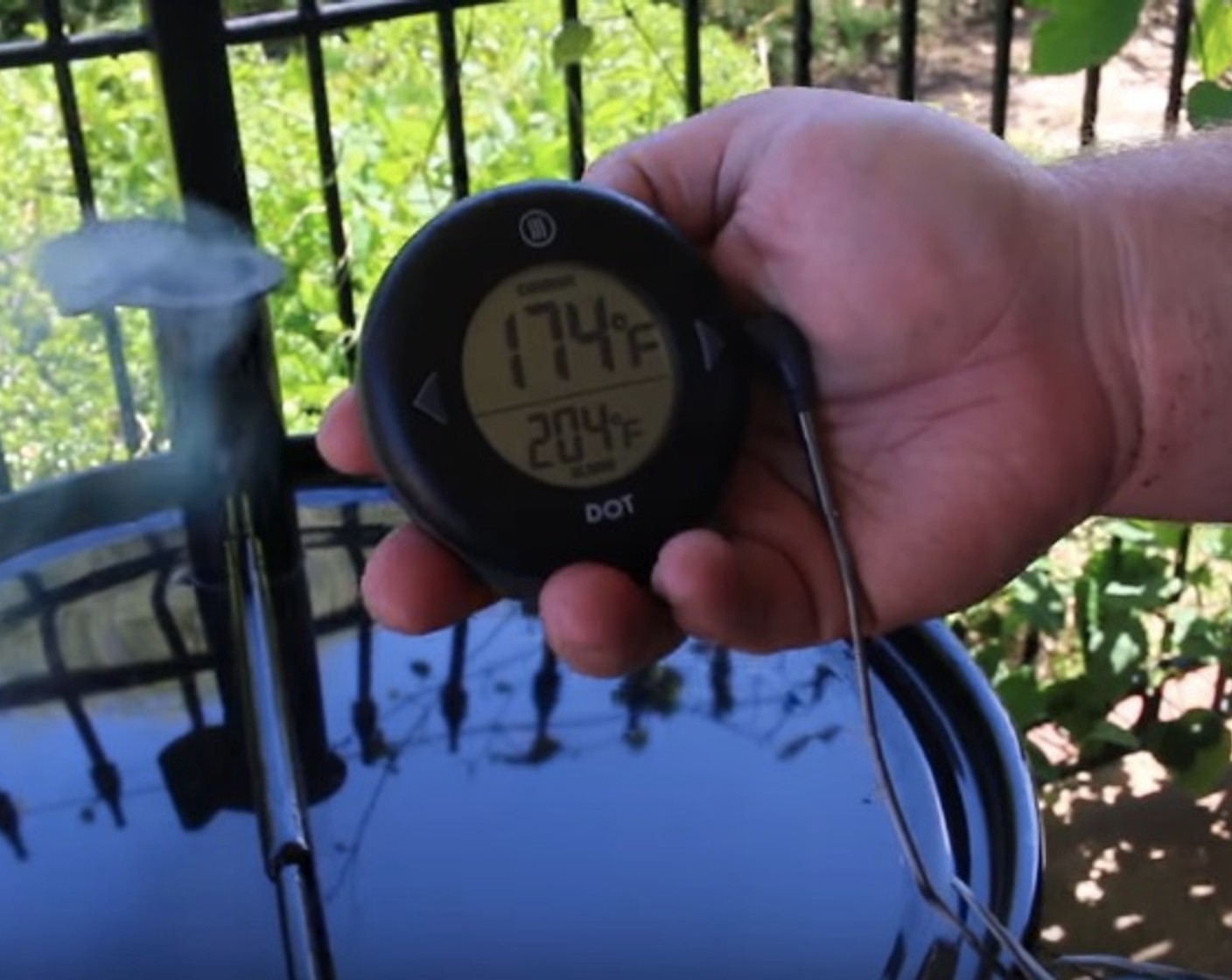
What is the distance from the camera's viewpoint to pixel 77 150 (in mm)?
1722

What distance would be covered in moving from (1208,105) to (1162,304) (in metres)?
0.57

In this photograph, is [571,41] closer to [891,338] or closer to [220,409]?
[220,409]

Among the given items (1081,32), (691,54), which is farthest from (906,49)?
(1081,32)

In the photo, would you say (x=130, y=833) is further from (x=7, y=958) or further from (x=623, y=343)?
(x=623, y=343)

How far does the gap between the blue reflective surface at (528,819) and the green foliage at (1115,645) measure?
980 millimetres

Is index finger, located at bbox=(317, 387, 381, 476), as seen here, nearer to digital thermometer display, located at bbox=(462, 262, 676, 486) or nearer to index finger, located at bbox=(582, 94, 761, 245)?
digital thermometer display, located at bbox=(462, 262, 676, 486)

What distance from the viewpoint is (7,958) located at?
0.98 m

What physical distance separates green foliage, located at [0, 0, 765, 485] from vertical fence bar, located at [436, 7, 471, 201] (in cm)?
28

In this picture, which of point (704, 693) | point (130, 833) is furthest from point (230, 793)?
point (704, 693)

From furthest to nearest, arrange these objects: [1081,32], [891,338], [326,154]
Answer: [326,154] → [1081,32] → [891,338]

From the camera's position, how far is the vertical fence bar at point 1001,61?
2090 mm

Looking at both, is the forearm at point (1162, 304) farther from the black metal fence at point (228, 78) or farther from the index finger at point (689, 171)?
the black metal fence at point (228, 78)

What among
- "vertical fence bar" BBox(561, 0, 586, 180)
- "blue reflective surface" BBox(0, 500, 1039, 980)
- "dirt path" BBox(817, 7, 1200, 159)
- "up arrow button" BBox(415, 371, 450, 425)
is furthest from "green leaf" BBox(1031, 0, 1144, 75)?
"dirt path" BBox(817, 7, 1200, 159)

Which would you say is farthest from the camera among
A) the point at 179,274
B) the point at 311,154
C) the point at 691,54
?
the point at 311,154
